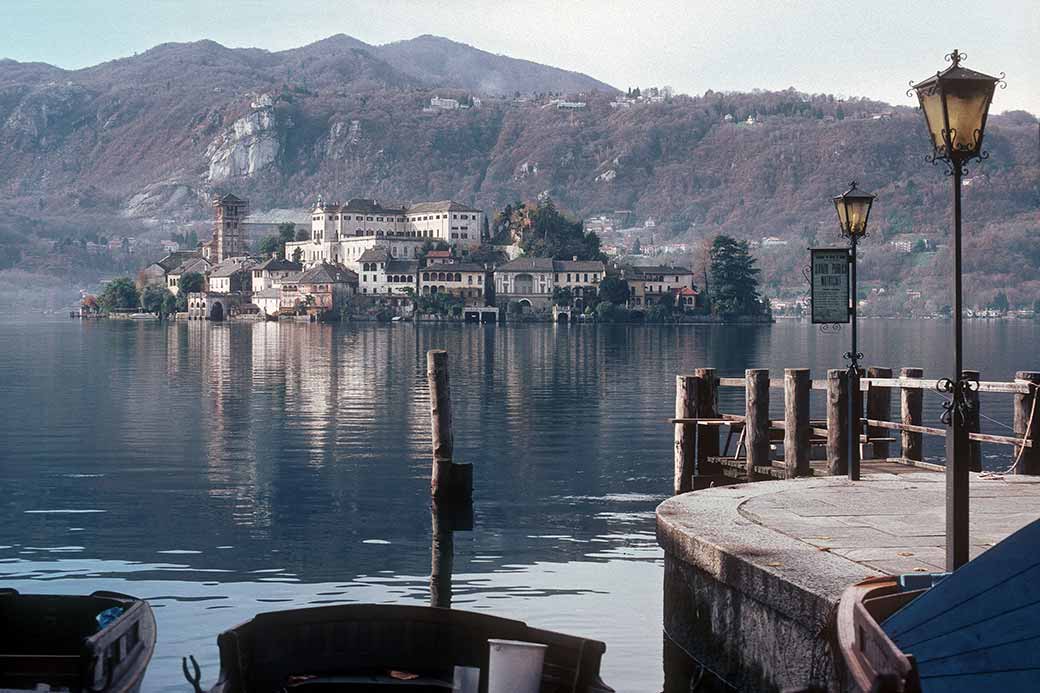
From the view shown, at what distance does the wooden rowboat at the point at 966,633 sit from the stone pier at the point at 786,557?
2307mm

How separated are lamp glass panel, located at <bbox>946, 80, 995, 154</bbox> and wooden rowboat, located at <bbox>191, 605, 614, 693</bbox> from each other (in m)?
5.08

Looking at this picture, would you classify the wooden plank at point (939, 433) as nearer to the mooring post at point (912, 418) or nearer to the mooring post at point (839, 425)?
the mooring post at point (912, 418)

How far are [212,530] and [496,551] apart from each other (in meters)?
5.80

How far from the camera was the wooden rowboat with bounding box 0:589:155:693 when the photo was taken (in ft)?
30.0

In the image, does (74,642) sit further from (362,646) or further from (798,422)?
(798,422)

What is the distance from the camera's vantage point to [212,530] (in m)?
26.2

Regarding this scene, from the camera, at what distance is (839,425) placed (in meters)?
20.0

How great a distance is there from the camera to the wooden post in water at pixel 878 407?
921 inches

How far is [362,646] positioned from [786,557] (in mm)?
3855

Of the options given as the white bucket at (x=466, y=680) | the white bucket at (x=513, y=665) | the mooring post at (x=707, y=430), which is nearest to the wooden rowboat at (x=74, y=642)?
the white bucket at (x=466, y=680)

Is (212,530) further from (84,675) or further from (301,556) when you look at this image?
(84,675)

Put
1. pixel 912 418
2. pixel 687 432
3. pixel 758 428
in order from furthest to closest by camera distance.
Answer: pixel 687 432
pixel 758 428
pixel 912 418

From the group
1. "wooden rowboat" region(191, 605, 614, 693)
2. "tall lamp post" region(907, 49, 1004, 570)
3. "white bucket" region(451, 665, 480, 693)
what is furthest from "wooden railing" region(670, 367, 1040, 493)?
"white bucket" region(451, 665, 480, 693)

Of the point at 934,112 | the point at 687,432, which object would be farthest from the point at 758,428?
the point at 934,112
